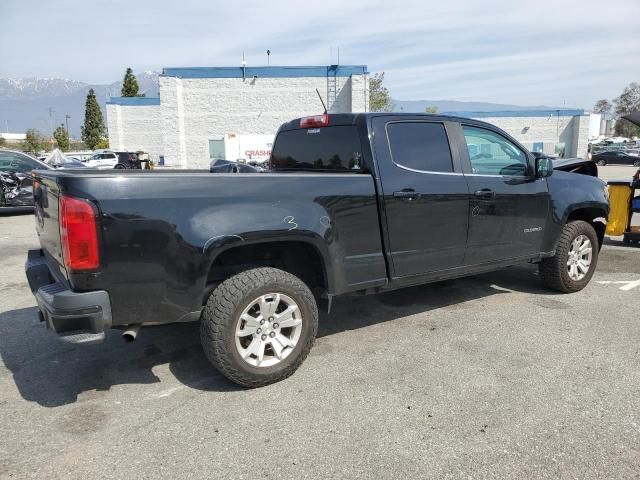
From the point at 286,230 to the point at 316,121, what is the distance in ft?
4.76

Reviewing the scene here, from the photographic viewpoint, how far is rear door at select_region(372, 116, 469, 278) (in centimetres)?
398

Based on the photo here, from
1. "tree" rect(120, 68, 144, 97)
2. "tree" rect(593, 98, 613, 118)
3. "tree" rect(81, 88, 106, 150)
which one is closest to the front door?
"tree" rect(120, 68, 144, 97)

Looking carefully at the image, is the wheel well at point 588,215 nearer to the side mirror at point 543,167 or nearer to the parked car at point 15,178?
the side mirror at point 543,167

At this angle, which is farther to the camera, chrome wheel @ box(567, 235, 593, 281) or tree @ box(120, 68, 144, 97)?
tree @ box(120, 68, 144, 97)

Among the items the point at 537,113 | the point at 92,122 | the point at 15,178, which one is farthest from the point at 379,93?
the point at 15,178

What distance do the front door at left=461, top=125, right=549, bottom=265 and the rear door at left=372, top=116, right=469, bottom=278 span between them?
0.19 m

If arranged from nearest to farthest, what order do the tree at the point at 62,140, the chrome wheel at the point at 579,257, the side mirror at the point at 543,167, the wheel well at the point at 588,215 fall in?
the side mirror at the point at 543,167 < the chrome wheel at the point at 579,257 < the wheel well at the point at 588,215 < the tree at the point at 62,140

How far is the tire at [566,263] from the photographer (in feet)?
17.6

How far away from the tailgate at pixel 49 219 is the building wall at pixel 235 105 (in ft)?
95.9

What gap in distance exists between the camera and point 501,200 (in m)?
4.68

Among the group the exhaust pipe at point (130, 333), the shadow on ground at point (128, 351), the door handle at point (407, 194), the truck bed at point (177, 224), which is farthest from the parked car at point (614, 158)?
the exhaust pipe at point (130, 333)

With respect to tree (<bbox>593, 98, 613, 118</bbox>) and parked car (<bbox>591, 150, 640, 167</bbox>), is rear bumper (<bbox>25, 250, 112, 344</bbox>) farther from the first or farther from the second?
tree (<bbox>593, 98, 613, 118</bbox>)

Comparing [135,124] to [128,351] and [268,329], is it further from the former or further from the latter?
[268,329]

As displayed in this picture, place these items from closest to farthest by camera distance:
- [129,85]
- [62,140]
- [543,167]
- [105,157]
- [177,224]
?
[177,224] < [543,167] < [105,157] < [129,85] < [62,140]
